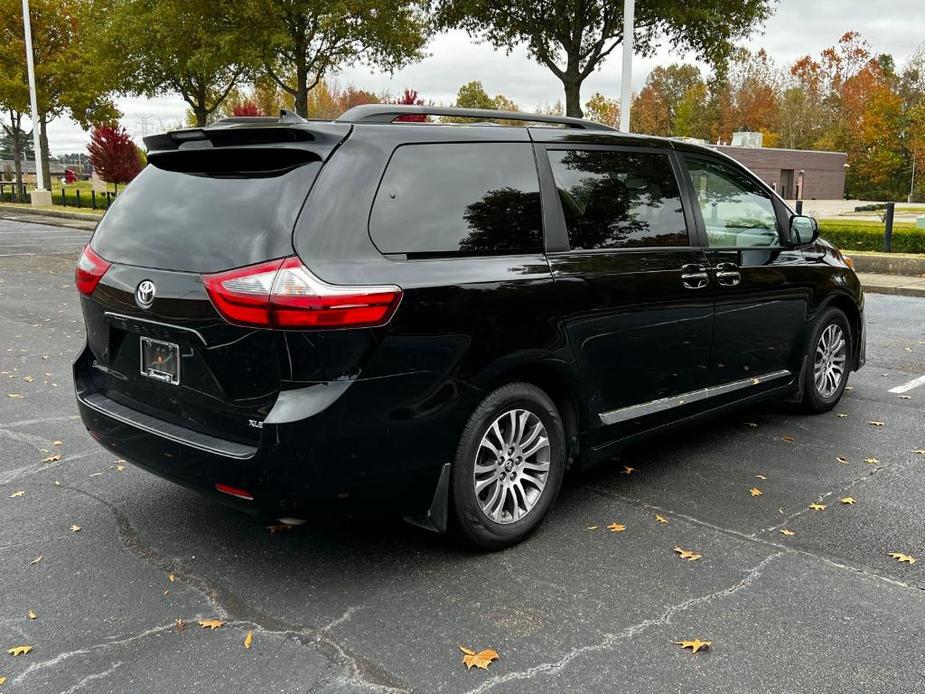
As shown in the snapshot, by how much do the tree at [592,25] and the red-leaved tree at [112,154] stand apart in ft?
72.5

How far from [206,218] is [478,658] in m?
2.00

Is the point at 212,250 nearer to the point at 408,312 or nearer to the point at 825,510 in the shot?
the point at 408,312

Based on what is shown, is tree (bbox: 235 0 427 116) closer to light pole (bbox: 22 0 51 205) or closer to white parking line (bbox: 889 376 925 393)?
light pole (bbox: 22 0 51 205)

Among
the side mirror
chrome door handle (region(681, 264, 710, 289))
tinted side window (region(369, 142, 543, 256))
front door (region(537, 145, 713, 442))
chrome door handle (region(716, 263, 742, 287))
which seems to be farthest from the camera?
the side mirror

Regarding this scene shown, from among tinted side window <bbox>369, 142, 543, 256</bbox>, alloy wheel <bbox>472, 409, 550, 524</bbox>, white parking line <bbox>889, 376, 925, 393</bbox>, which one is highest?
tinted side window <bbox>369, 142, 543, 256</bbox>

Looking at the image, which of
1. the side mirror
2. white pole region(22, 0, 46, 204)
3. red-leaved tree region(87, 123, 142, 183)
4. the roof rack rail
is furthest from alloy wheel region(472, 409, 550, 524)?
red-leaved tree region(87, 123, 142, 183)

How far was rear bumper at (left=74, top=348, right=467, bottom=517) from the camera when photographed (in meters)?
3.14

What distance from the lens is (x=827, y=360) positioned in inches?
239

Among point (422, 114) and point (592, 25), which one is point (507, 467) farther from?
point (592, 25)

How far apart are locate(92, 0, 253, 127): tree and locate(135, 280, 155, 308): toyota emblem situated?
21424 mm

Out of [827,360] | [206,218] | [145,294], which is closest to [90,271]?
[145,294]

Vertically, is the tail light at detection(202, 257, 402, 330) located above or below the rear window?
below

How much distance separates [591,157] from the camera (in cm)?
427

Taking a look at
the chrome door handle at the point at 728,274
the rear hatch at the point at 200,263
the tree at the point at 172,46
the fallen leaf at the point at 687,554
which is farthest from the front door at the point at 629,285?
the tree at the point at 172,46
